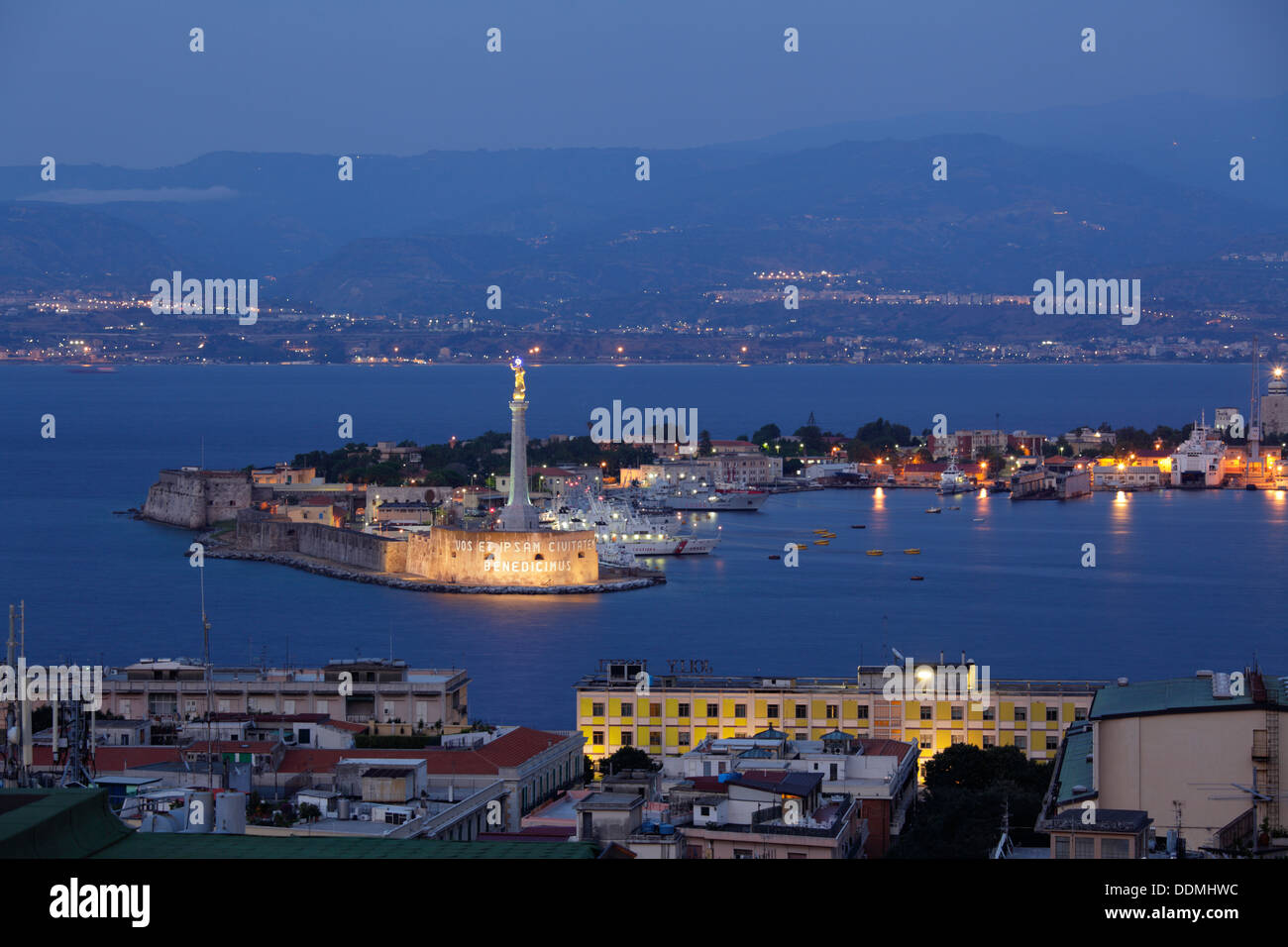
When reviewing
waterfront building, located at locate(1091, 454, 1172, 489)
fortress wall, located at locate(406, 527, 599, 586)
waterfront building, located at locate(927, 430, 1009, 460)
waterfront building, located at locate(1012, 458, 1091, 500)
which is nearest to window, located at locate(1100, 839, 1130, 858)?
fortress wall, located at locate(406, 527, 599, 586)

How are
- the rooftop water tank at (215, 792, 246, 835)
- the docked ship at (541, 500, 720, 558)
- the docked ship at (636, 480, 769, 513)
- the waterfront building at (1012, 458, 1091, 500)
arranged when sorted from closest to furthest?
the rooftop water tank at (215, 792, 246, 835) < the docked ship at (541, 500, 720, 558) < the docked ship at (636, 480, 769, 513) < the waterfront building at (1012, 458, 1091, 500)

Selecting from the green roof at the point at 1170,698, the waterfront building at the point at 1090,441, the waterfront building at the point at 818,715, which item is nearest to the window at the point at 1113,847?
the green roof at the point at 1170,698

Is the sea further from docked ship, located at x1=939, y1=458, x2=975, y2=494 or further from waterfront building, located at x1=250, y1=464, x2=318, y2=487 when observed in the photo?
waterfront building, located at x1=250, y1=464, x2=318, y2=487
